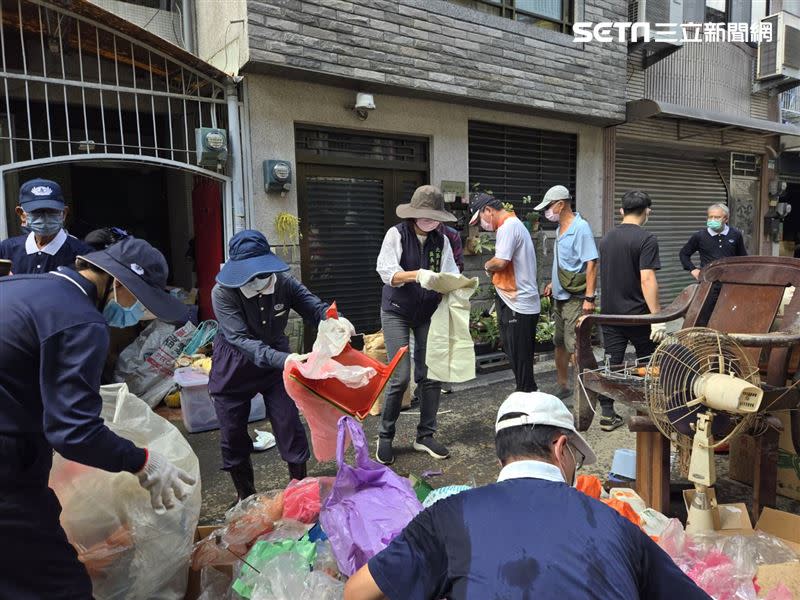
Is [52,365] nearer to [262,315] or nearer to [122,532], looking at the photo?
[122,532]

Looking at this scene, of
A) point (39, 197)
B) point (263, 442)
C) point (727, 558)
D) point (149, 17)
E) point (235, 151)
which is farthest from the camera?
point (149, 17)

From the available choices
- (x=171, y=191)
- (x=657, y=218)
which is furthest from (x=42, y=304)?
(x=657, y=218)

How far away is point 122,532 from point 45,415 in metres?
0.83

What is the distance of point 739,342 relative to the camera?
2672mm

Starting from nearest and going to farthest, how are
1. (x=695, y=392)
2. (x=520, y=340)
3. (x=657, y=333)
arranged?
(x=695, y=392) → (x=657, y=333) → (x=520, y=340)

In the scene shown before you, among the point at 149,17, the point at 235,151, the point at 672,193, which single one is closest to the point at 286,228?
the point at 235,151

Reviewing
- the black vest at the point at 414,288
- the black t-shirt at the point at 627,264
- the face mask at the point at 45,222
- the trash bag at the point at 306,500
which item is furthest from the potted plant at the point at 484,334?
the face mask at the point at 45,222

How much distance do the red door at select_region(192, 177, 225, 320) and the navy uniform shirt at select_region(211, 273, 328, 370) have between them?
3.04 metres

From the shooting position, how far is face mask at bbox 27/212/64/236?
385 cm

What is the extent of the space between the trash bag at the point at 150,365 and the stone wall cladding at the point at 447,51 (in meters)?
2.83

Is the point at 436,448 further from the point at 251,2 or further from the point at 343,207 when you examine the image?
the point at 251,2

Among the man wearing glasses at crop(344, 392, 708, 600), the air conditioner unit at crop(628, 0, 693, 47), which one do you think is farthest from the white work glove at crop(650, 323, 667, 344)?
the air conditioner unit at crop(628, 0, 693, 47)

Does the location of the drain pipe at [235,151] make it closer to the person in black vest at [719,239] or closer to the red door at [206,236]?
the red door at [206,236]

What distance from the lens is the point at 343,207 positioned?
252 inches
